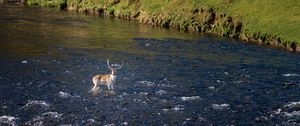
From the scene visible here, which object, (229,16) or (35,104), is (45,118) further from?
(229,16)

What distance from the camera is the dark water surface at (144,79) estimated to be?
117 feet

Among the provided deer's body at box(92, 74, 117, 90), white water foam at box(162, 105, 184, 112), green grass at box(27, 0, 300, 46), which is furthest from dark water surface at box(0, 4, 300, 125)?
green grass at box(27, 0, 300, 46)

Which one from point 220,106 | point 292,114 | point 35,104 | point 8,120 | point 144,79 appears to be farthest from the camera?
point 144,79

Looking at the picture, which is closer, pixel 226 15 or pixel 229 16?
pixel 229 16

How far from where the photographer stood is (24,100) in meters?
38.2

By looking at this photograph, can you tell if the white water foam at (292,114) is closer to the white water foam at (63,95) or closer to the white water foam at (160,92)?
the white water foam at (160,92)

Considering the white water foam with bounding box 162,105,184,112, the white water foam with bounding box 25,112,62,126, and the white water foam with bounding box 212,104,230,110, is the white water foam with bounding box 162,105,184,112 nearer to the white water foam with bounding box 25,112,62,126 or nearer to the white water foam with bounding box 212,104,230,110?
the white water foam with bounding box 212,104,230,110

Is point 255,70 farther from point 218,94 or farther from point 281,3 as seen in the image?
point 281,3

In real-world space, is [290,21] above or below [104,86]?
above

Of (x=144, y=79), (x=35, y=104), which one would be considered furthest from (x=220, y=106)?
(x=35, y=104)

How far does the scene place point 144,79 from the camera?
152 feet

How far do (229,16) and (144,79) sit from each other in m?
37.4

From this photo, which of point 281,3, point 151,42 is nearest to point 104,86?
point 151,42

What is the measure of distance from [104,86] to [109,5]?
58.4 m
